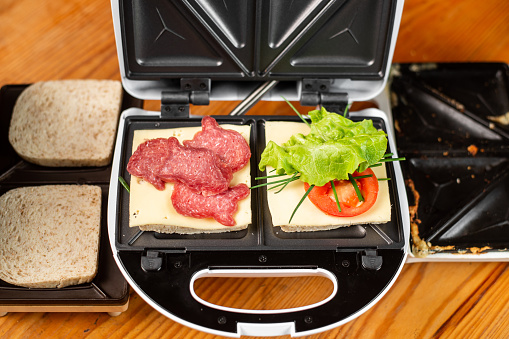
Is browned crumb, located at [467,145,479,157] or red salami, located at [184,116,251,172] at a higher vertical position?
red salami, located at [184,116,251,172]

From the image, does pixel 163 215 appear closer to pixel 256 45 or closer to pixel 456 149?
pixel 256 45

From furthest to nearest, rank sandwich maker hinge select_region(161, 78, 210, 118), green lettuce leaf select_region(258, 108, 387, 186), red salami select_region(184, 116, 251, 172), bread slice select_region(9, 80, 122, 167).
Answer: bread slice select_region(9, 80, 122, 167), sandwich maker hinge select_region(161, 78, 210, 118), red salami select_region(184, 116, 251, 172), green lettuce leaf select_region(258, 108, 387, 186)

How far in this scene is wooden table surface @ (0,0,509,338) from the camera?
1260mm

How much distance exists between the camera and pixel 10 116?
4.73 feet

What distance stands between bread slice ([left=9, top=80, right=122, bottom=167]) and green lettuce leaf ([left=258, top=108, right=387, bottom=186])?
569mm

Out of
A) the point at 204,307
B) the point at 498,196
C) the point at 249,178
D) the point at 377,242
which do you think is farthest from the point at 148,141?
the point at 498,196

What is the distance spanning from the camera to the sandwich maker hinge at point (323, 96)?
4.00 ft

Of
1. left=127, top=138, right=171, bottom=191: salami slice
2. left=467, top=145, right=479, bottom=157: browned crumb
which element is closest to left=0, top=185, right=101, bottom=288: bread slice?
left=127, top=138, right=171, bottom=191: salami slice

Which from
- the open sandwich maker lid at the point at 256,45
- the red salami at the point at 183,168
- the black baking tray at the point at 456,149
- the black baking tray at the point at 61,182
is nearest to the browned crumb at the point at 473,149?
the black baking tray at the point at 456,149

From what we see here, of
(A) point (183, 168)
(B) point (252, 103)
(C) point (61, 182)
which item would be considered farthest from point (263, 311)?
(C) point (61, 182)

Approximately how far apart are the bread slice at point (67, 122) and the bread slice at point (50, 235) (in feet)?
0.33

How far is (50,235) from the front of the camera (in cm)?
124

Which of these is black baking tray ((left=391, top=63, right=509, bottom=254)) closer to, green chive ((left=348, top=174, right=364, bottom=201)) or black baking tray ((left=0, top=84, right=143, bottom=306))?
green chive ((left=348, top=174, right=364, bottom=201))

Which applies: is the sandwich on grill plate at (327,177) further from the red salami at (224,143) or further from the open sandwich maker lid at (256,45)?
the open sandwich maker lid at (256,45)
